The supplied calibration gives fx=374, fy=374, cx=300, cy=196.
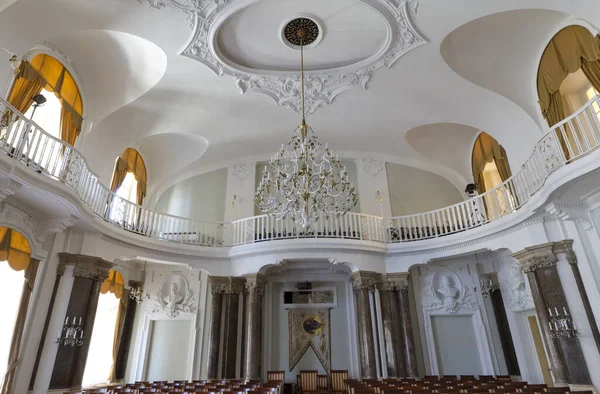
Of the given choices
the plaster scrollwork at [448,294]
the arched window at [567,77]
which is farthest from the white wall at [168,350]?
the arched window at [567,77]

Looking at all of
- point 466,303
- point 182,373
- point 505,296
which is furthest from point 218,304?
point 505,296

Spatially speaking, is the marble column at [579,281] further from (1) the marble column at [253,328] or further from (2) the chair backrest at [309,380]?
(1) the marble column at [253,328]

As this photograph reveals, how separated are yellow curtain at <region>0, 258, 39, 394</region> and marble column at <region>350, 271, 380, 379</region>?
7.40 metres

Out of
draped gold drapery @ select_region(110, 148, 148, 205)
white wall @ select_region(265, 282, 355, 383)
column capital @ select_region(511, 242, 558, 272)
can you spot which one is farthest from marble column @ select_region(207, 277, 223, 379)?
column capital @ select_region(511, 242, 558, 272)

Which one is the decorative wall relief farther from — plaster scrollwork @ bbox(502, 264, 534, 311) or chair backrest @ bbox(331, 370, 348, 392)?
plaster scrollwork @ bbox(502, 264, 534, 311)

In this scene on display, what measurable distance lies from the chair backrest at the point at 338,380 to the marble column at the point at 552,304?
5062 millimetres

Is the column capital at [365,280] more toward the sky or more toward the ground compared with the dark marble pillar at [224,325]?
more toward the sky

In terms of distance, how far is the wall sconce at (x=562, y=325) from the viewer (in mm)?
6988

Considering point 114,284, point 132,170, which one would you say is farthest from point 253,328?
point 132,170

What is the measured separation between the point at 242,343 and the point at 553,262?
25.7 ft

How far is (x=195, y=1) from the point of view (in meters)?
7.24

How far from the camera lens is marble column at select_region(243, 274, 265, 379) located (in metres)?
9.52

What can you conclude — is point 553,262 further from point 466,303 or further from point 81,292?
point 81,292

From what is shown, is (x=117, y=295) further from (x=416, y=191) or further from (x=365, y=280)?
(x=416, y=191)
